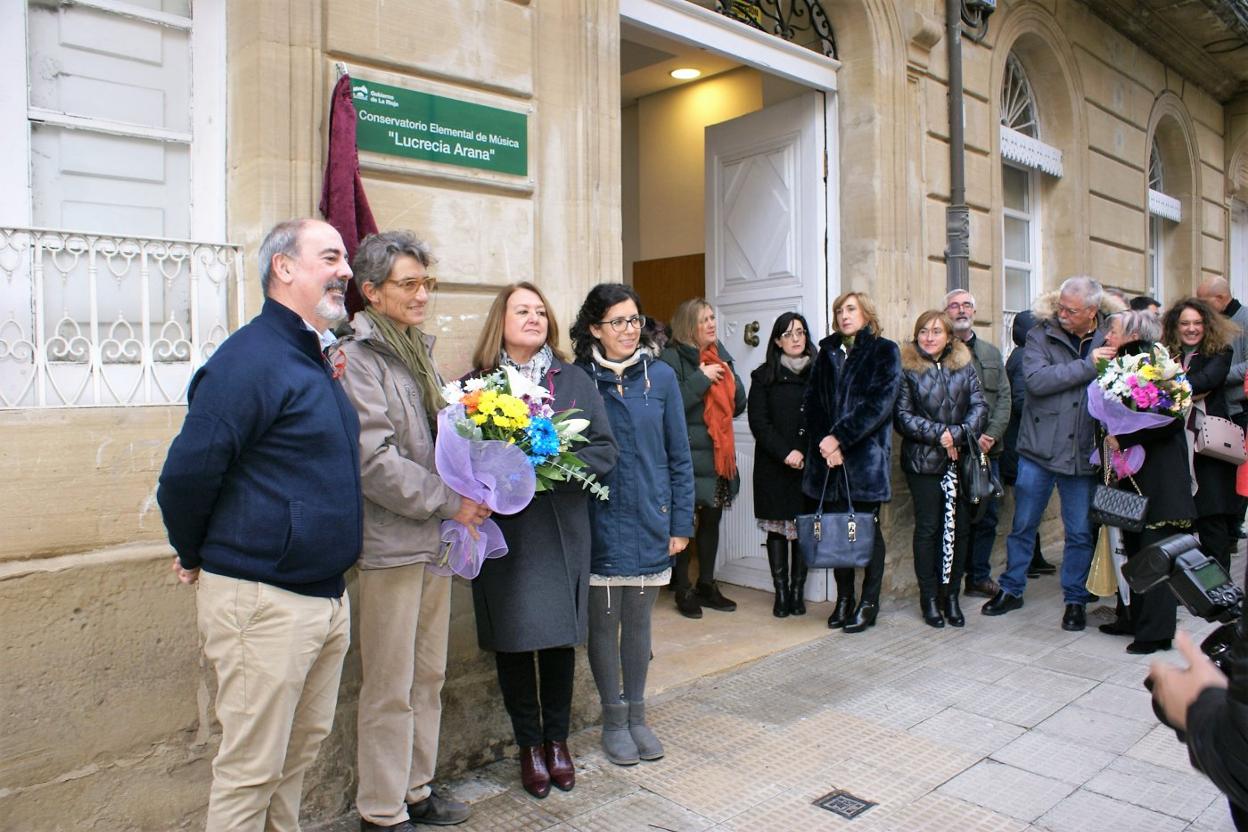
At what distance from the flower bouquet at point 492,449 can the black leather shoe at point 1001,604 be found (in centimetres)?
396

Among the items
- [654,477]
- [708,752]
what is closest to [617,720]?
[708,752]

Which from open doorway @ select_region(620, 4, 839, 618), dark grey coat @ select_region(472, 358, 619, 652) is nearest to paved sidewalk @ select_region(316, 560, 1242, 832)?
dark grey coat @ select_region(472, 358, 619, 652)

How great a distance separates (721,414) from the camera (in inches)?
243

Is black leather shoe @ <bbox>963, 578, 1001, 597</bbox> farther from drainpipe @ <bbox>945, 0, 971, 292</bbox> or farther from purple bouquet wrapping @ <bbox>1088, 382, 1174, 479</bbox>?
drainpipe @ <bbox>945, 0, 971, 292</bbox>

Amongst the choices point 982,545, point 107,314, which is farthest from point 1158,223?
point 107,314

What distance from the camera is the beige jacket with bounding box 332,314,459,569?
304 cm

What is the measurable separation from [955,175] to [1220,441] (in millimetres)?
2696

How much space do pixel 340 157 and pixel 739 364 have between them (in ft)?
12.8

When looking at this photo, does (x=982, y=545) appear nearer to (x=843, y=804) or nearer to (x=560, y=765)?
(x=843, y=804)

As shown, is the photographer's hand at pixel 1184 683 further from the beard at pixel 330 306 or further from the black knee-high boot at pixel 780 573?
the black knee-high boot at pixel 780 573

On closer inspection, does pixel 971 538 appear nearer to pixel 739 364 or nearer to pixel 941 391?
pixel 941 391

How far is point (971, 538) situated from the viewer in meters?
6.80

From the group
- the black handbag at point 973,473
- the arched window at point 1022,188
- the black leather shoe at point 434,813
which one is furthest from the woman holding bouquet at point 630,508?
the arched window at point 1022,188

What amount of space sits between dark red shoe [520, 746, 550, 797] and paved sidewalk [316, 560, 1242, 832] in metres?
0.05
